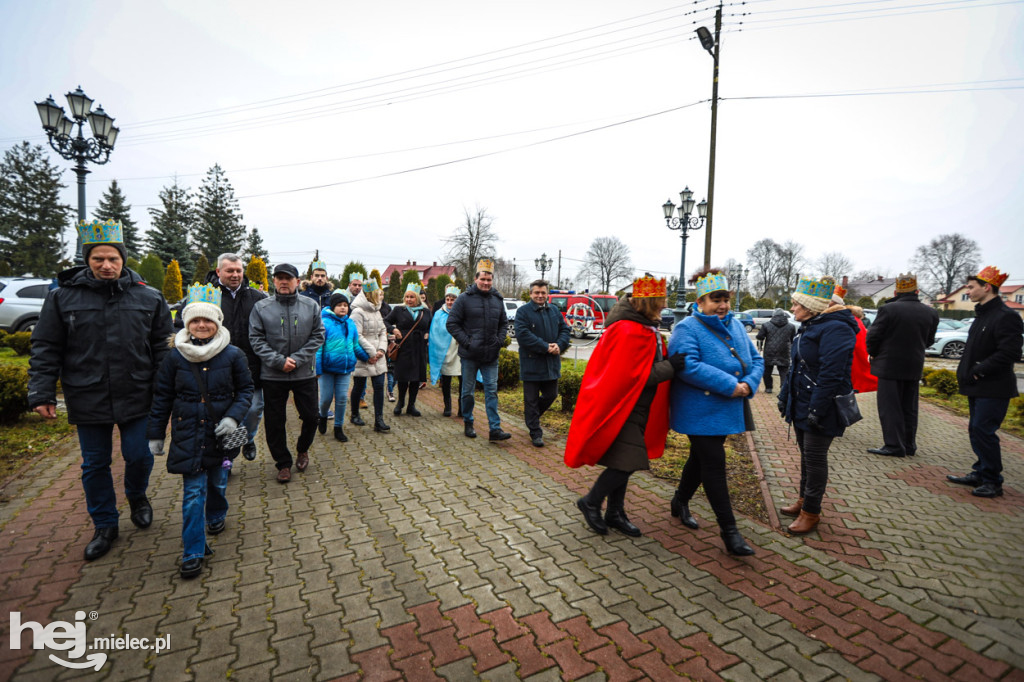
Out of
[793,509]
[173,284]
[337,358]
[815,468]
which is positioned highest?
[173,284]

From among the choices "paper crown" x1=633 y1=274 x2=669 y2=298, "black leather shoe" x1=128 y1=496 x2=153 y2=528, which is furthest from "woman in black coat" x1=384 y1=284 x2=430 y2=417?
"paper crown" x1=633 y1=274 x2=669 y2=298

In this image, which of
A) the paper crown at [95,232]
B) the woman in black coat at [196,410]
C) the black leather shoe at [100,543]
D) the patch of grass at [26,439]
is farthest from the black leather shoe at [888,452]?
the patch of grass at [26,439]

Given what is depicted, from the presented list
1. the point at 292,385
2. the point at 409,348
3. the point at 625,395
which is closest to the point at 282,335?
the point at 292,385

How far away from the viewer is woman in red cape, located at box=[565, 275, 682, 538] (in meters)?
3.38

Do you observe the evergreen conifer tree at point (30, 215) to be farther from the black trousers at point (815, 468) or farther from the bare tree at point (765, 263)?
the bare tree at point (765, 263)

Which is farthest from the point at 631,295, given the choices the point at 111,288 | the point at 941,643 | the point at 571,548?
the point at 111,288

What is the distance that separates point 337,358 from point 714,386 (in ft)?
14.1

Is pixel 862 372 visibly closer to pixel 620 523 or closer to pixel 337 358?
pixel 620 523

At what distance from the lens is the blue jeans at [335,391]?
5875mm

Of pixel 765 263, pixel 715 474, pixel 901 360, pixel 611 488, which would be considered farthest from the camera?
pixel 765 263

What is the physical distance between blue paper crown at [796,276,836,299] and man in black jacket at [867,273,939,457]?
289 cm

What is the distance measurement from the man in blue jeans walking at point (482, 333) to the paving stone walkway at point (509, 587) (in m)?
1.44

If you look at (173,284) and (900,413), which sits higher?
(173,284)

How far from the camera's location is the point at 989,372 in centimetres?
461
